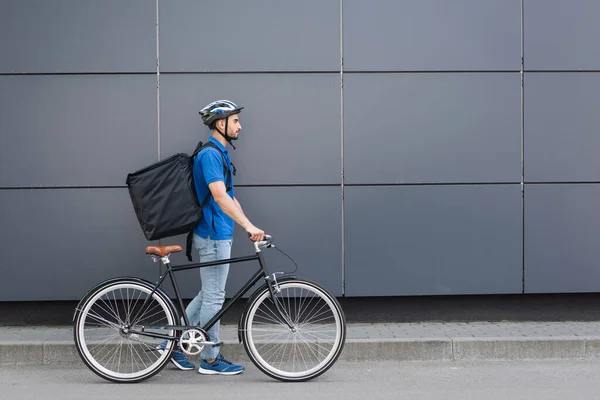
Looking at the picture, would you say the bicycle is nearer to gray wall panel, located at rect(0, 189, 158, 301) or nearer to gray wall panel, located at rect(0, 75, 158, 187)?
gray wall panel, located at rect(0, 189, 158, 301)

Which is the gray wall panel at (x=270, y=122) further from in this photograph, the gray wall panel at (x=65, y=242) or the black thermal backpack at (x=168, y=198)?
the black thermal backpack at (x=168, y=198)

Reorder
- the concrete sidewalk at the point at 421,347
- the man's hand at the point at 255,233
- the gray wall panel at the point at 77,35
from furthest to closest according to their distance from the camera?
the gray wall panel at the point at 77,35 → the concrete sidewalk at the point at 421,347 → the man's hand at the point at 255,233

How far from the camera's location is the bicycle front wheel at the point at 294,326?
20.5 ft

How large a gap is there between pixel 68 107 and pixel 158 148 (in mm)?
933

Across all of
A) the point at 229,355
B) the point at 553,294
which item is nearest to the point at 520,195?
the point at 553,294

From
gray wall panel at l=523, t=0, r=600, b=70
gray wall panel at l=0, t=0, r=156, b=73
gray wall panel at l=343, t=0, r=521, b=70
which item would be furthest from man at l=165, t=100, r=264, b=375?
gray wall panel at l=523, t=0, r=600, b=70

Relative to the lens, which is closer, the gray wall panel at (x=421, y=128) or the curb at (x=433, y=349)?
the curb at (x=433, y=349)

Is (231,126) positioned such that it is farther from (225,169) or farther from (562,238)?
(562,238)

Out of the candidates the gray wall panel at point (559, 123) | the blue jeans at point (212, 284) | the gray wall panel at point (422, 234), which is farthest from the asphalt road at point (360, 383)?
the gray wall panel at point (559, 123)

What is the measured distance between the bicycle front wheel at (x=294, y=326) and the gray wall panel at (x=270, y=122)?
7.05 ft

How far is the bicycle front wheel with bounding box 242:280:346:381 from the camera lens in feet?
20.5

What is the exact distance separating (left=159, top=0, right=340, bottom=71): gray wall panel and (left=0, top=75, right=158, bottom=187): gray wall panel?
0.48m

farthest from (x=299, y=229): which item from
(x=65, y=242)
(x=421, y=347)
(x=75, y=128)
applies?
(x=75, y=128)

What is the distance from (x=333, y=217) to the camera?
827 centimetres
